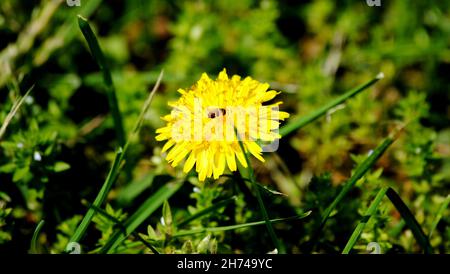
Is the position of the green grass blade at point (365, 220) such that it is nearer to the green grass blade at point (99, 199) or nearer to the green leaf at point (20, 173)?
the green grass blade at point (99, 199)

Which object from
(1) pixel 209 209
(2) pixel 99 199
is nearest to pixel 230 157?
(1) pixel 209 209

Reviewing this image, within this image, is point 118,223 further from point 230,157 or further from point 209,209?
point 230,157

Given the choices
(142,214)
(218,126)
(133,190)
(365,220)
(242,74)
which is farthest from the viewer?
(242,74)

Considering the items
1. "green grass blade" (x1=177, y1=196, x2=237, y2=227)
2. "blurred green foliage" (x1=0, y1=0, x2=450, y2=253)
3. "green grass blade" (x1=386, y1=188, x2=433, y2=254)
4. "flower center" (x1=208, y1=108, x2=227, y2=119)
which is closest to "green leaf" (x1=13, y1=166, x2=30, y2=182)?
"blurred green foliage" (x1=0, y1=0, x2=450, y2=253)
